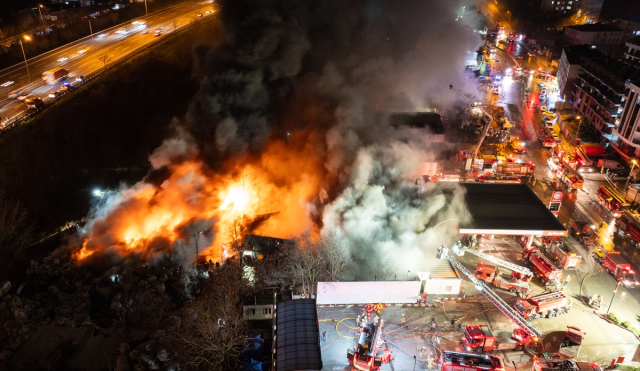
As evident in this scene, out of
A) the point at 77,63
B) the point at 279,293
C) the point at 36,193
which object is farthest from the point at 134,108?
A: the point at 279,293

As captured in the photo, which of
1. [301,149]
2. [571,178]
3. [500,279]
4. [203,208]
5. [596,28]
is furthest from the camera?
[596,28]

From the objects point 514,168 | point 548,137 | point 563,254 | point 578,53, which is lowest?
point 563,254

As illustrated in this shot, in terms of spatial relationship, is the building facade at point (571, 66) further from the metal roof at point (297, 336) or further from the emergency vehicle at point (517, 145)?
the metal roof at point (297, 336)

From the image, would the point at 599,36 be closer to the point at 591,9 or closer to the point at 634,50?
the point at 634,50

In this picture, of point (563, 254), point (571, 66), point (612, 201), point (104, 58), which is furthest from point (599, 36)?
point (104, 58)

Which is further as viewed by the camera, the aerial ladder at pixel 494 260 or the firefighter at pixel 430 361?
the aerial ladder at pixel 494 260

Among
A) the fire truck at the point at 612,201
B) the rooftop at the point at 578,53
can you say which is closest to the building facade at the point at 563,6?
the rooftop at the point at 578,53
